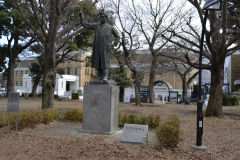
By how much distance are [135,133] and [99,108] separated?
1845mm

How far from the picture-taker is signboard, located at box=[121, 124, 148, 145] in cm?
738

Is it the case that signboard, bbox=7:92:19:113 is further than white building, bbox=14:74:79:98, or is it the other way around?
white building, bbox=14:74:79:98

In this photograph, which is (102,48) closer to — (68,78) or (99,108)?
(99,108)

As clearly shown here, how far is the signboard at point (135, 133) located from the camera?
7379mm

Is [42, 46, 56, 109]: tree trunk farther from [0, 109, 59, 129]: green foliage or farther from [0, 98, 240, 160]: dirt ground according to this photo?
[0, 98, 240, 160]: dirt ground

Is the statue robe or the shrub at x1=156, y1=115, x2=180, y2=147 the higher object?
A: the statue robe

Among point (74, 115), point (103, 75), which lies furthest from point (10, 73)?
point (103, 75)

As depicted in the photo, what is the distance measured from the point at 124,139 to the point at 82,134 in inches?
70.9

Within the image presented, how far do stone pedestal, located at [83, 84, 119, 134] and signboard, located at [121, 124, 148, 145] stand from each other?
4.14 ft

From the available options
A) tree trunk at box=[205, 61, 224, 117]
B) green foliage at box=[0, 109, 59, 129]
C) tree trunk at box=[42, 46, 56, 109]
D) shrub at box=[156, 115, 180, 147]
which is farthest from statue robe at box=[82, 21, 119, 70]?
tree trunk at box=[205, 61, 224, 117]

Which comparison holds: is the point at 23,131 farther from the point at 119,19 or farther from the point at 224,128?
the point at 119,19

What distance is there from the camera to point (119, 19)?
74.1ft

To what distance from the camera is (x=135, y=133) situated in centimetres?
752

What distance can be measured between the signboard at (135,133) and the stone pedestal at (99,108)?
4.14ft
